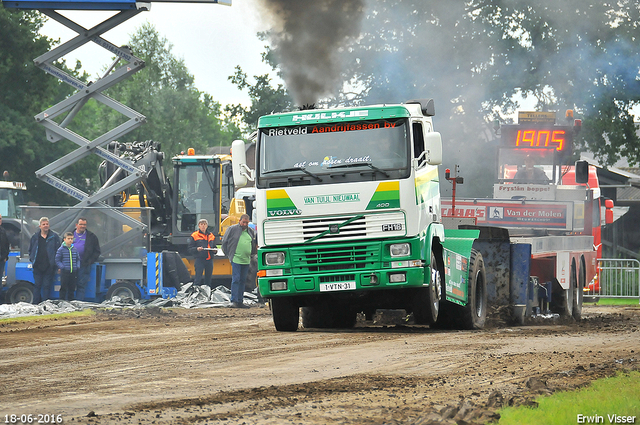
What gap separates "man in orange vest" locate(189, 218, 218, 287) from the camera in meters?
21.6

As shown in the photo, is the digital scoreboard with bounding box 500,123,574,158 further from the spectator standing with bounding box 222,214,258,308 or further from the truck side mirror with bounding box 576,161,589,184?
the spectator standing with bounding box 222,214,258,308

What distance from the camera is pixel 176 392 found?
7.21 meters

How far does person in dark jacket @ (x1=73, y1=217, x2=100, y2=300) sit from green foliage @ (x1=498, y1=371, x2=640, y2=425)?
14323mm

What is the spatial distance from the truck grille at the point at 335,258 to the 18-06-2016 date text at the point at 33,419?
21.0ft

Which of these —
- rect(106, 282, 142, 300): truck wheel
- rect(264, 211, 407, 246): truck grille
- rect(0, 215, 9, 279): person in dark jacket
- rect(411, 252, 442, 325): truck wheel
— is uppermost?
rect(264, 211, 407, 246): truck grille

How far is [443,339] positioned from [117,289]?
35.5ft

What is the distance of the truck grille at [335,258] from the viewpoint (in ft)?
40.0

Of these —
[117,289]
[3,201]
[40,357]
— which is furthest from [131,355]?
[3,201]

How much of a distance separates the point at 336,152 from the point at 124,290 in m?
10.0

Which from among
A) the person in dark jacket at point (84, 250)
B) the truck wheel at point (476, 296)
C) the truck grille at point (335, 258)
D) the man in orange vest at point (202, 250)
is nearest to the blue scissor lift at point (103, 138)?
the person in dark jacket at point (84, 250)

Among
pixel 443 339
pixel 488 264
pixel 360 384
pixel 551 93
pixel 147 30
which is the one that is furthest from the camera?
pixel 147 30

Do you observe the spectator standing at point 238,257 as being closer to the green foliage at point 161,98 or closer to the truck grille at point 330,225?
the truck grille at point 330,225

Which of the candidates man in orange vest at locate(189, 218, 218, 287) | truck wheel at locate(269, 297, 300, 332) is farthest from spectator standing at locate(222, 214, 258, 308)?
truck wheel at locate(269, 297, 300, 332)

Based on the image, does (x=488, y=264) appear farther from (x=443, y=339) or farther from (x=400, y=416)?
(x=400, y=416)
